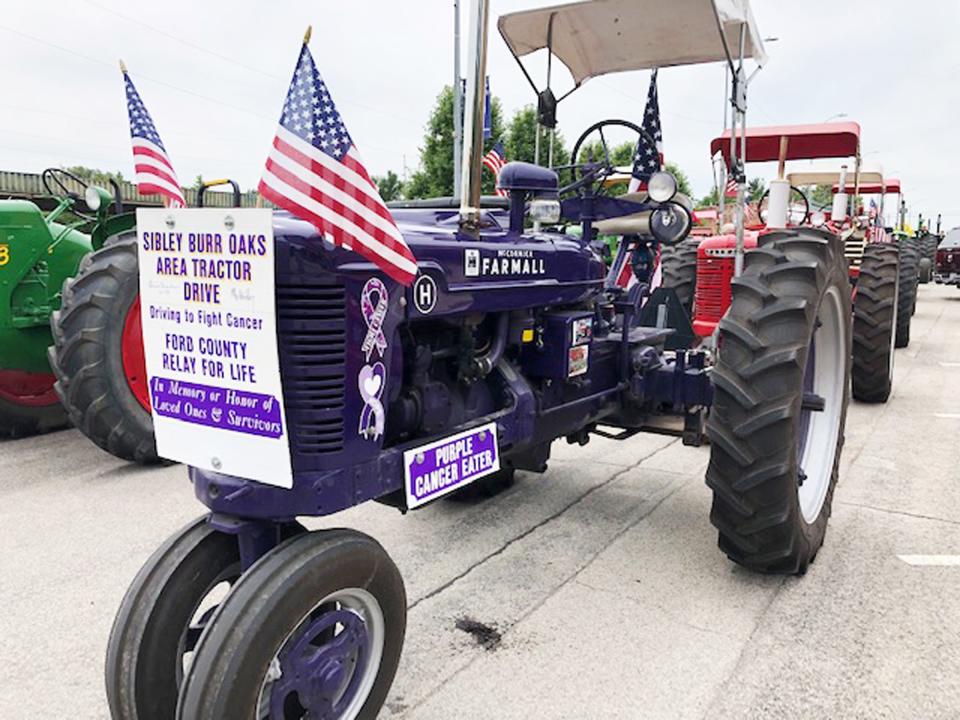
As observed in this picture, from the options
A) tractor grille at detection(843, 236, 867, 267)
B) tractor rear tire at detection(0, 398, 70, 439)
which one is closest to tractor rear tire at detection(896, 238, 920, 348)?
tractor grille at detection(843, 236, 867, 267)

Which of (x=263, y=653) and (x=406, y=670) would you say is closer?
(x=263, y=653)

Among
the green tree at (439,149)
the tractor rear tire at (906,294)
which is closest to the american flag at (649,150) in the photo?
the tractor rear tire at (906,294)

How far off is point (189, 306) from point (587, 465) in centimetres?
320

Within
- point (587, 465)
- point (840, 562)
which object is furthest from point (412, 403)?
point (587, 465)

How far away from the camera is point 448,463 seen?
237cm

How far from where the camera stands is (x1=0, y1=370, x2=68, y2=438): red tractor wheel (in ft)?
17.2

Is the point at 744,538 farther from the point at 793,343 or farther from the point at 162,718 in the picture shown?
the point at 162,718

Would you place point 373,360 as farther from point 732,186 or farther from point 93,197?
point 732,186

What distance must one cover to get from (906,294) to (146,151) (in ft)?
31.1

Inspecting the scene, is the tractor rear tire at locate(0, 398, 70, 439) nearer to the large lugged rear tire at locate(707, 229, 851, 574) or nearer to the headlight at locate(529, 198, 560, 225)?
the headlight at locate(529, 198, 560, 225)

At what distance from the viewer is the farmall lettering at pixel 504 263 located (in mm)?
2402

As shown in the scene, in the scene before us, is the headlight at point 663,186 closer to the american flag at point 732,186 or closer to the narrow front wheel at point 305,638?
the american flag at point 732,186

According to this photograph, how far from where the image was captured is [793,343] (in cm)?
287

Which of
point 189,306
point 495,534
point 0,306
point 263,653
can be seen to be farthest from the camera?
point 0,306
